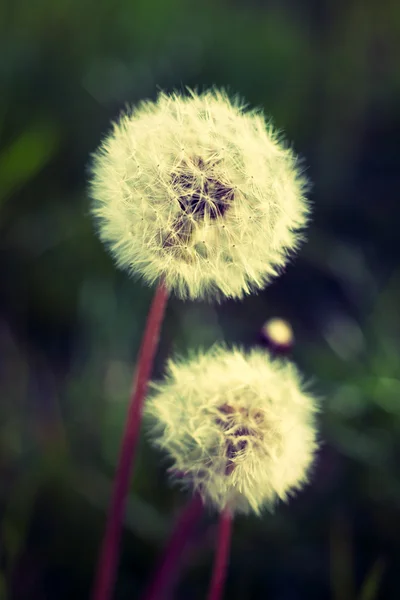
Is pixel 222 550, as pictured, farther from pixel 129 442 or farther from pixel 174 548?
pixel 129 442

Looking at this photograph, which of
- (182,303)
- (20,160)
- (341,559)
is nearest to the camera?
(341,559)

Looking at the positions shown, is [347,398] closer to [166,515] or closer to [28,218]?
[166,515]

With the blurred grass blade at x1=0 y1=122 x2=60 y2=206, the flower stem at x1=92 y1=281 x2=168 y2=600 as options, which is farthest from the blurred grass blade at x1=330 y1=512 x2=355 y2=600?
the blurred grass blade at x1=0 y1=122 x2=60 y2=206

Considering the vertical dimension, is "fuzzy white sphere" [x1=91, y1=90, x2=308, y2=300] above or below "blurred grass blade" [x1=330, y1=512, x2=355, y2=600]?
above

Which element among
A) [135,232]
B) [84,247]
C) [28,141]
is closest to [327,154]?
[84,247]

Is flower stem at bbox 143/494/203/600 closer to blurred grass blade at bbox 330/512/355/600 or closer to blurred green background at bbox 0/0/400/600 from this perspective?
blurred green background at bbox 0/0/400/600

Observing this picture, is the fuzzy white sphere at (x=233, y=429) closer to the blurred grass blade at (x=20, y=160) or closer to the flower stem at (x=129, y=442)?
the flower stem at (x=129, y=442)

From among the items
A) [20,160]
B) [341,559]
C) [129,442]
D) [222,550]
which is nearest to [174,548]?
[222,550]
